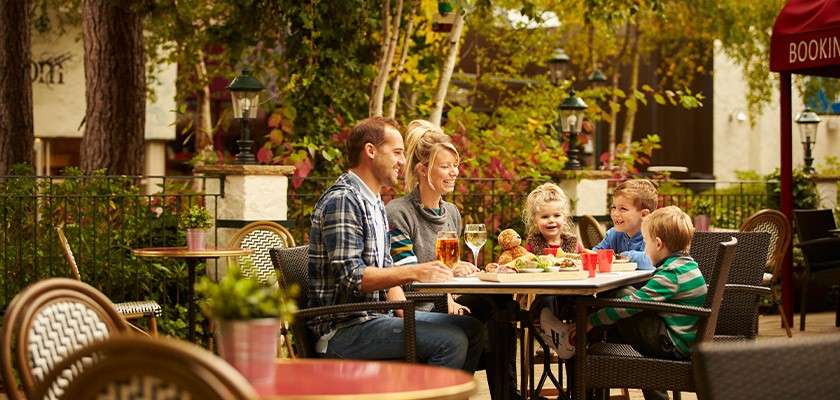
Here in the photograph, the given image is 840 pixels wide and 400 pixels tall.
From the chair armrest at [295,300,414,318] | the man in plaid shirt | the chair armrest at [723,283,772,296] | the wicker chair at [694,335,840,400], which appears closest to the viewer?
the wicker chair at [694,335,840,400]

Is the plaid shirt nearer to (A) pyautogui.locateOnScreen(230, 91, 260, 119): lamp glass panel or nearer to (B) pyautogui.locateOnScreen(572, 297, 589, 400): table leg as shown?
(B) pyautogui.locateOnScreen(572, 297, 589, 400): table leg

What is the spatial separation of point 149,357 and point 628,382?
10.0 feet

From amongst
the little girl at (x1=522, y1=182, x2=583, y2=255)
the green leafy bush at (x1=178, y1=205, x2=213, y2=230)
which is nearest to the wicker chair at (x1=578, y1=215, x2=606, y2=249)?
the little girl at (x1=522, y1=182, x2=583, y2=255)

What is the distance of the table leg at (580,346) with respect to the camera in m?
5.38

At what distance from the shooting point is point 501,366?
20.1 ft

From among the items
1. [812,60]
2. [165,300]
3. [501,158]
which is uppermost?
[812,60]

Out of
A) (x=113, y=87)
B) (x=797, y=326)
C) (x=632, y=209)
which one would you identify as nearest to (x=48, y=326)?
(x=632, y=209)

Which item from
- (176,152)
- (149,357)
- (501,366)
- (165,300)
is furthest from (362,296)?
(176,152)

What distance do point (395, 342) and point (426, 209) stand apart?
4.25ft

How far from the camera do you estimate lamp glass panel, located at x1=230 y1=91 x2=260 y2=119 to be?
10086mm

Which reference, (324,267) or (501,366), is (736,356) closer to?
(324,267)

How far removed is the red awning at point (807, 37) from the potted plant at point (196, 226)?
531cm

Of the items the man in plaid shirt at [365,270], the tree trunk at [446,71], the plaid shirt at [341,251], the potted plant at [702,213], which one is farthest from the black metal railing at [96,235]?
the plaid shirt at [341,251]

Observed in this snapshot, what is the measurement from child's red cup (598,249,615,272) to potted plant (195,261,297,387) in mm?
2859
